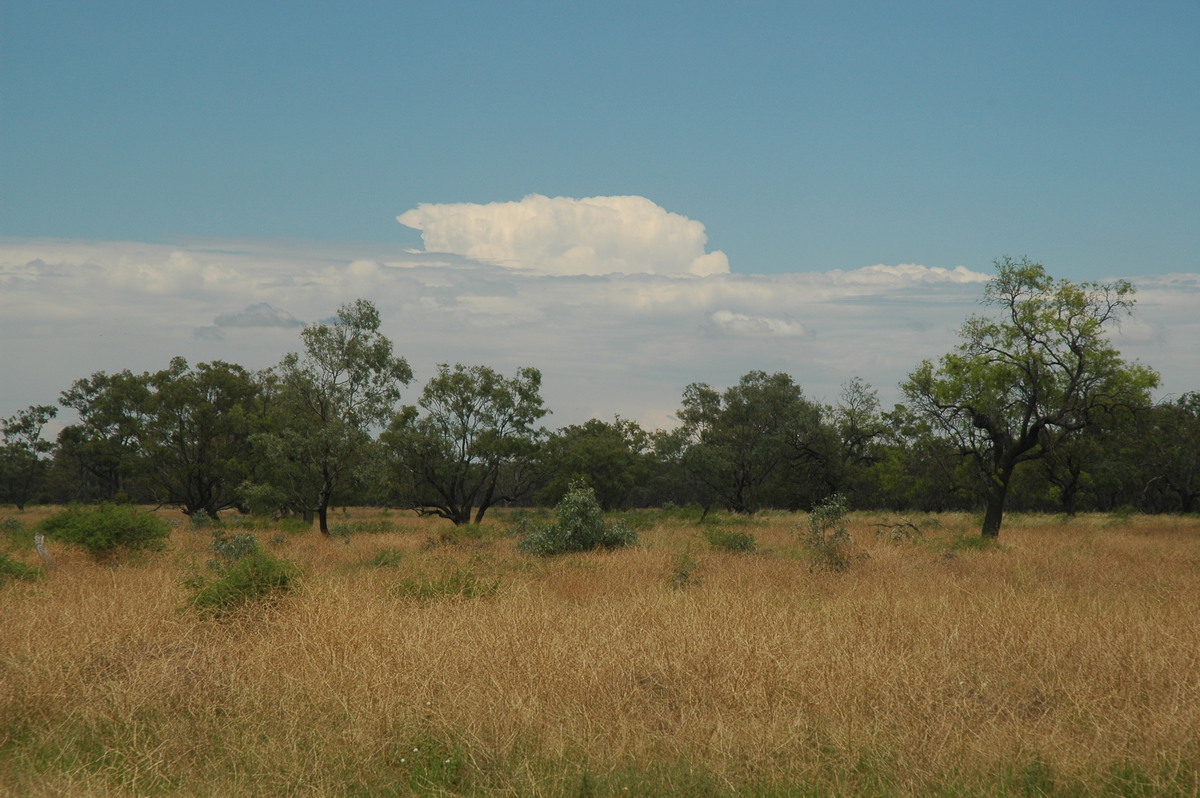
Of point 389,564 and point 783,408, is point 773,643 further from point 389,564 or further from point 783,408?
point 783,408

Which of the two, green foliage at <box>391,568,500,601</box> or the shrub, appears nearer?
green foliage at <box>391,568,500,601</box>

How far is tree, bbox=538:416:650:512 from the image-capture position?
44.2 meters

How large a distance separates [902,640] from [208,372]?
45645mm

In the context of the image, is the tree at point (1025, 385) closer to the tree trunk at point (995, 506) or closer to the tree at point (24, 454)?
the tree trunk at point (995, 506)

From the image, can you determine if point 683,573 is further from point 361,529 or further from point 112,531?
point 361,529

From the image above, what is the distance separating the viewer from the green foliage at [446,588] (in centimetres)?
1172

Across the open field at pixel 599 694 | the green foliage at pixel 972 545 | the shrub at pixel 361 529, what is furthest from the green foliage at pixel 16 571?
the green foliage at pixel 972 545

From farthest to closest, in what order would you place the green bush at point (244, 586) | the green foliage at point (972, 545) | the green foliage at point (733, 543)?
the green foliage at point (972, 545), the green foliage at point (733, 543), the green bush at point (244, 586)

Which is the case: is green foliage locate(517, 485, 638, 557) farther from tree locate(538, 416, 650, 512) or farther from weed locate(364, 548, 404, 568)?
tree locate(538, 416, 650, 512)

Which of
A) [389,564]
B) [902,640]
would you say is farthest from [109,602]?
[902,640]

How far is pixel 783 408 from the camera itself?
5416cm

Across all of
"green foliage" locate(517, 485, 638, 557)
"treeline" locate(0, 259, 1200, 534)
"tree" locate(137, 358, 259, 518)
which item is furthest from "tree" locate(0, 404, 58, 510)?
"green foliage" locate(517, 485, 638, 557)

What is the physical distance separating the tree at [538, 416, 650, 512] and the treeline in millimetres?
175

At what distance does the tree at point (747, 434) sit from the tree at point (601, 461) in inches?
174
